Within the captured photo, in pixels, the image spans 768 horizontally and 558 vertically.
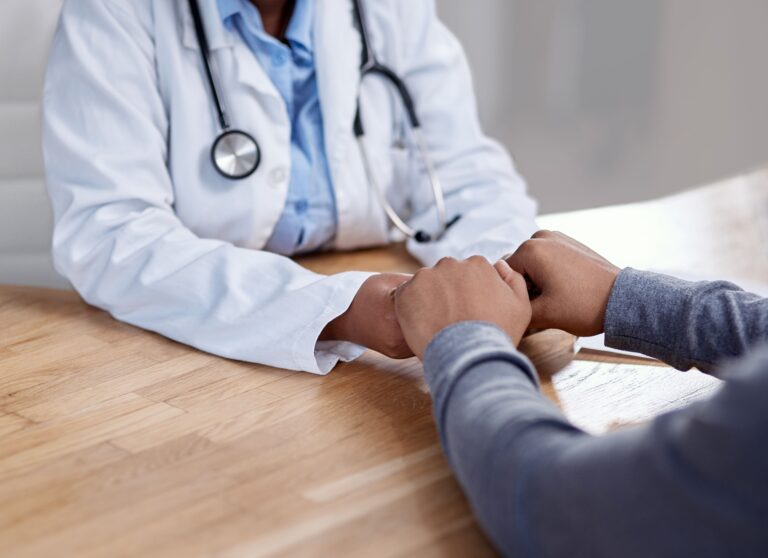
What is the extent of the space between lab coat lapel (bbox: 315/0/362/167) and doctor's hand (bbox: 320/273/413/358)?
1.20 ft

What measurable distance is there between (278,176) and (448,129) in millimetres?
320

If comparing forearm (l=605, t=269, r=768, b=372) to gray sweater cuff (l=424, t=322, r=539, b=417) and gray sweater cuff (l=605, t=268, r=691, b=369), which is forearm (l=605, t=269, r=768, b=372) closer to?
gray sweater cuff (l=605, t=268, r=691, b=369)

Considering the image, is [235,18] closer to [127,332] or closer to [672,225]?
[127,332]

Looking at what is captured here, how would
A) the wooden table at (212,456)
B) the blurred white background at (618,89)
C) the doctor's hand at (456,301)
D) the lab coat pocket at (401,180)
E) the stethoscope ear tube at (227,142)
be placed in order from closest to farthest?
the wooden table at (212,456)
the doctor's hand at (456,301)
the stethoscope ear tube at (227,142)
the lab coat pocket at (401,180)
the blurred white background at (618,89)

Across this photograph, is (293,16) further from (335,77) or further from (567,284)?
(567,284)

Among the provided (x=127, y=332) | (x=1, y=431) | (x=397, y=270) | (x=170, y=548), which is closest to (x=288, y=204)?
(x=397, y=270)

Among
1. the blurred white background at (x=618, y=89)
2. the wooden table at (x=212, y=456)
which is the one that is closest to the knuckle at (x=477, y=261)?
the wooden table at (x=212, y=456)

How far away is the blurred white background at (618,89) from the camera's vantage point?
→ 2.71m

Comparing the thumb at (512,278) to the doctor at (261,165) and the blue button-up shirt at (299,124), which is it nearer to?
the doctor at (261,165)

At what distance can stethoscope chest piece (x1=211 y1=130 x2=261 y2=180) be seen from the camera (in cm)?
127

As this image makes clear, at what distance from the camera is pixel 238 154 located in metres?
1.28

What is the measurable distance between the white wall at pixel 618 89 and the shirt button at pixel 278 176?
4.47 feet

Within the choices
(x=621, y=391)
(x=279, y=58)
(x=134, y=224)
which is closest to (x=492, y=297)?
(x=621, y=391)

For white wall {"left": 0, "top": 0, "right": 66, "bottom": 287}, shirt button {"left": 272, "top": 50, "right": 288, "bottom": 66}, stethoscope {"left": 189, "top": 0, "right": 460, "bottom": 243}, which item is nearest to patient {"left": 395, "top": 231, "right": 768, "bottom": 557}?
stethoscope {"left": 189, "top": 0, "right": 460, "bottom": 243}
